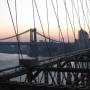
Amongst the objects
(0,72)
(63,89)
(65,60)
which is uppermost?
(65,60)

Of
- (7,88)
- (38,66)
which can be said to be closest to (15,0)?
(38,66)

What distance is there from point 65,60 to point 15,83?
13.6 m

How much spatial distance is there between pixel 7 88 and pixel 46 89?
102 centimetres

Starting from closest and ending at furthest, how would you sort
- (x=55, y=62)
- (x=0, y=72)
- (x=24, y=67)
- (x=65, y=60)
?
(x=0, y=72), (x=24, y=67), (x=55, y=62), (x=65, y=60)

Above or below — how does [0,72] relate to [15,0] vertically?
below

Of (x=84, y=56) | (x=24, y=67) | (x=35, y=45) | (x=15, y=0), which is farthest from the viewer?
(x=35, y=45)

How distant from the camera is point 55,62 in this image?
1953cm

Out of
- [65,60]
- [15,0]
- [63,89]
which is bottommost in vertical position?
[63,89]

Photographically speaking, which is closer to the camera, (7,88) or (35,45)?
(7,88)

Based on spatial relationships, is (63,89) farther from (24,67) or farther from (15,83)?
(24,67)

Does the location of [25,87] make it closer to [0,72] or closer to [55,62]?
[0,72]

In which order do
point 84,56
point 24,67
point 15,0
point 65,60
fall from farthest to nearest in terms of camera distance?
point 84,56, point 65,60, point 15,0, point 24,67

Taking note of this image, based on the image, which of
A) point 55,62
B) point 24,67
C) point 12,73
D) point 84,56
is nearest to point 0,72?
point 12,73

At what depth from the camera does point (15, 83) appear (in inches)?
342
